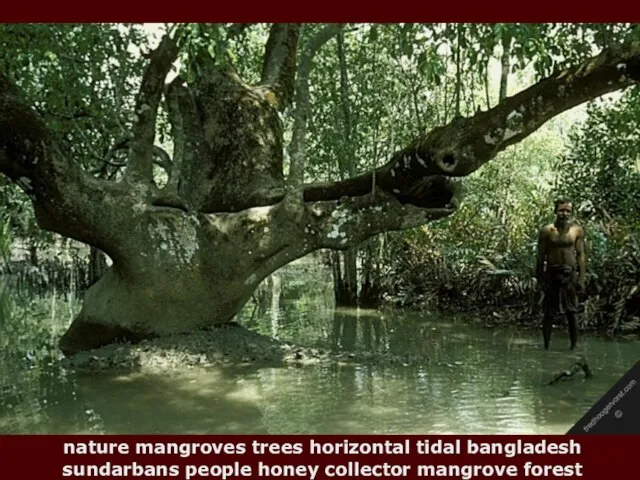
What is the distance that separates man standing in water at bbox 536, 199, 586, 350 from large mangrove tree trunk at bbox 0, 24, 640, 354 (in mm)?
1367

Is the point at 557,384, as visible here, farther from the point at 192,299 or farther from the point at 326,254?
the point at 326,254

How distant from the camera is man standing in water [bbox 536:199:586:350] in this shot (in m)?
9.01

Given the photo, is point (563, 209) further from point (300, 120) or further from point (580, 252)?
point (300, 120)

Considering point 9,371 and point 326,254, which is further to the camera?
point 326,254

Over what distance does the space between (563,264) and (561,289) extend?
321 mm

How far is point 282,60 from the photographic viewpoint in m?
10.5

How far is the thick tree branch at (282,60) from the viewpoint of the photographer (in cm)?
1027

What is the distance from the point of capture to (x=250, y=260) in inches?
352

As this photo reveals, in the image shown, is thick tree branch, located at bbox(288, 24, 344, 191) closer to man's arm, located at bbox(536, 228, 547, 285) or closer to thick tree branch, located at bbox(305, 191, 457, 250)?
thick tree branch, located at bbox(305, 191, 457, 250)

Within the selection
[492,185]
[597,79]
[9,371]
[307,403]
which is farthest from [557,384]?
[492,185]

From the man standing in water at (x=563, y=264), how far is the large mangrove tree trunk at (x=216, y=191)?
4.48ft

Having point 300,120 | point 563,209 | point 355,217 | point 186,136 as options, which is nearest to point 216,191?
point 186,136
